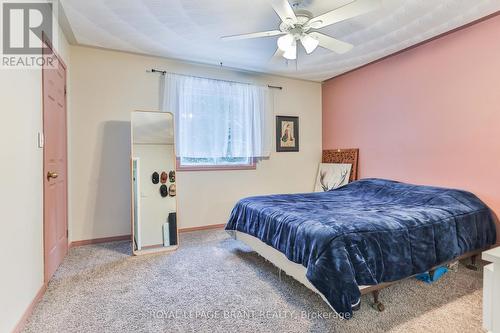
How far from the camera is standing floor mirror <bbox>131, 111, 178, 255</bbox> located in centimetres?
321

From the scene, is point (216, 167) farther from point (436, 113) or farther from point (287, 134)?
point (436, 113)

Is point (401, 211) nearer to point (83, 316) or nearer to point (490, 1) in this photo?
point (490, 1)

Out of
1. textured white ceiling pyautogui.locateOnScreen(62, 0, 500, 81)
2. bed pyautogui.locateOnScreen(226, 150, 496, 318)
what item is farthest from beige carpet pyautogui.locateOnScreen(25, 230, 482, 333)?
textured white ceiling pyautogui.locateOnScreen(62, 0, 500, 81)

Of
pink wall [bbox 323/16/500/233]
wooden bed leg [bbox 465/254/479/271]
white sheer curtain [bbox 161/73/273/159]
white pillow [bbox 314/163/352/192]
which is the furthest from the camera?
white pillow [bbox 314/163/352/192]

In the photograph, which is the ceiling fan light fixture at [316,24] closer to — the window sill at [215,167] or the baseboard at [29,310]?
the window sill at [215,167]

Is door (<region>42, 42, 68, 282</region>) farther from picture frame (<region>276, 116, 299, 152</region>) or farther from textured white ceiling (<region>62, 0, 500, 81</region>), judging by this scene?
picture frame (<region>276, 116, 299, 152</region>)

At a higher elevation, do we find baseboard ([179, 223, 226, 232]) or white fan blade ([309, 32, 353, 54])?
white fan blade ([309, 32, 353, 54])

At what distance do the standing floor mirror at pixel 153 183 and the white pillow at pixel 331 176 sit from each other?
99.6 inches

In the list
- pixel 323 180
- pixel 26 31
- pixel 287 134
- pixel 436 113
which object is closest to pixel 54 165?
pixel 26 31

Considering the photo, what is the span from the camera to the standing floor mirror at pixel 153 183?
321cm

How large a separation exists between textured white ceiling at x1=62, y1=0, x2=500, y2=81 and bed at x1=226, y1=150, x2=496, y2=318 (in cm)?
174

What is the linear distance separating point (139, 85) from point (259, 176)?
2.17 meters

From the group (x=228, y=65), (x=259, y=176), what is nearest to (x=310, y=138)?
(x=259, y=176)

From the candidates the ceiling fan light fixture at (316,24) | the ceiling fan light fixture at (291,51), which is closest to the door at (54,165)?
the ceiling fan light fixture at (291,51)
